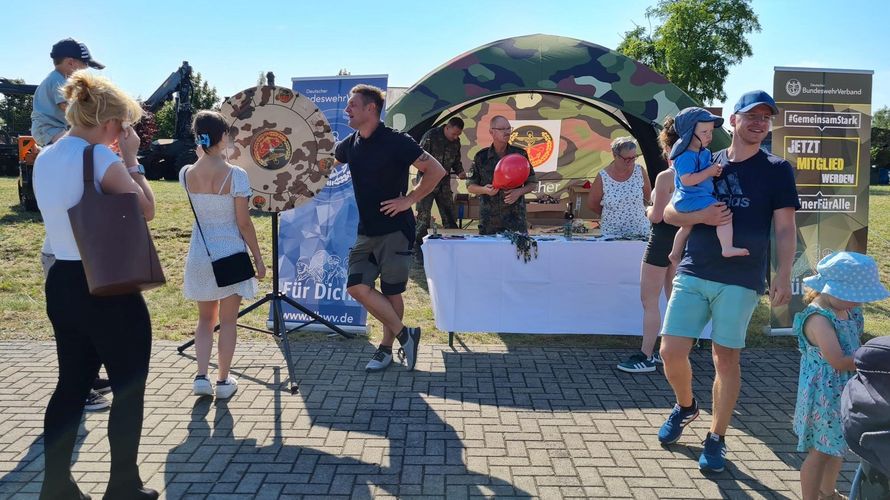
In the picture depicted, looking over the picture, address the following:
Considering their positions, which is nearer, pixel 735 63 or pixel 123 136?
pixel 123 136

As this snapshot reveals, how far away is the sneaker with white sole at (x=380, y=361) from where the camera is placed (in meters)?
4.80

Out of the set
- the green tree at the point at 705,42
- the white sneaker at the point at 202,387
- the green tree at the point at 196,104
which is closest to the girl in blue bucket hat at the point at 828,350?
the white sneaker at the point at 202,387

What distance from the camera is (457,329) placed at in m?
5.35

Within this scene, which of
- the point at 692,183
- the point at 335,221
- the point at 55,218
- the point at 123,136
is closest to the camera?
the point at 55,218

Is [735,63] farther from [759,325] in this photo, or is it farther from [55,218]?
[55,218]

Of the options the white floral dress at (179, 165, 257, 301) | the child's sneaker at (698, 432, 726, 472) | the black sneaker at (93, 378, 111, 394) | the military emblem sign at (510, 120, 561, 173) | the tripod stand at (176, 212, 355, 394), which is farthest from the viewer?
the military emblem sign at (510, 120, 561, 173)

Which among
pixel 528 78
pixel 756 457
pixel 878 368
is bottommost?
pixel 756 457

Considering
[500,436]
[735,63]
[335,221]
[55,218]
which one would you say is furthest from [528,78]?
[735,63]

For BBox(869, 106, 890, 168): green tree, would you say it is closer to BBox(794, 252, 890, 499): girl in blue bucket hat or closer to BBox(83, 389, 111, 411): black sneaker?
BBox(794, 252, 890, 499): girl in blue bucket hat

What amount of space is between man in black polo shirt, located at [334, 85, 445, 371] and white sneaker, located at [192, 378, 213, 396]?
1.14 metres

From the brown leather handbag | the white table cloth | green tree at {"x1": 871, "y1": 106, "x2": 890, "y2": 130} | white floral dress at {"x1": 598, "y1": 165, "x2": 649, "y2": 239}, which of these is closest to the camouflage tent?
white floral dress at {"x1": 598, "y1": 165, "x2": 649, "y2": 239}

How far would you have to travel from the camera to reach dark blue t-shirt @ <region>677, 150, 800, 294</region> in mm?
3080

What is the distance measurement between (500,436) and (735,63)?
32.1 metres

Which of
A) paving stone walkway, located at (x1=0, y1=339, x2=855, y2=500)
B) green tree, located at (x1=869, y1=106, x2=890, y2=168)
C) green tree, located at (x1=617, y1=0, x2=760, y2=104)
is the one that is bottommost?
paving stone walkway, located at (x1=0, y1=339, x2=855, y2=500)
